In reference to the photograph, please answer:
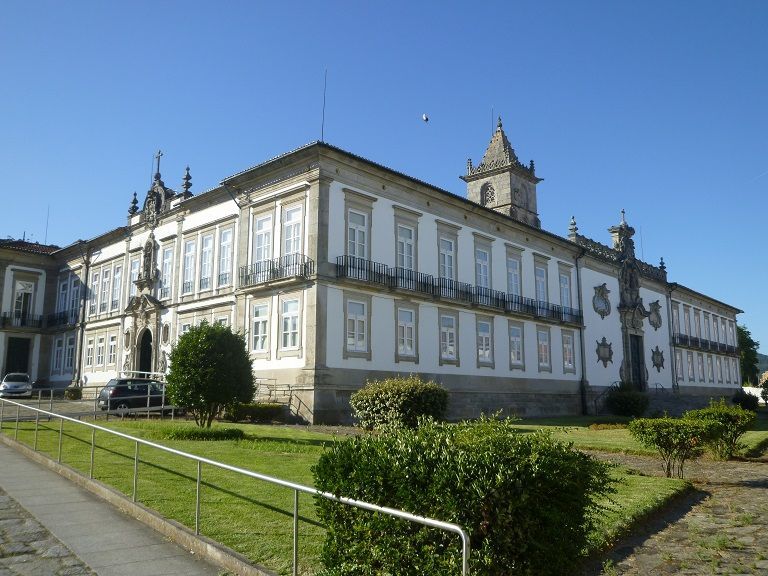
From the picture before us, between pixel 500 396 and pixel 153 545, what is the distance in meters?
24.2

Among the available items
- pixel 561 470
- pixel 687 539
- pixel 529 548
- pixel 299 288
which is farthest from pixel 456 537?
pixel 299 288

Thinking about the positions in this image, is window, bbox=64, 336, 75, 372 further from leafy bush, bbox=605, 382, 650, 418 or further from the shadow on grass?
the shadow on grass

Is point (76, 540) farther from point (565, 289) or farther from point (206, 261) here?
point (565, 289)

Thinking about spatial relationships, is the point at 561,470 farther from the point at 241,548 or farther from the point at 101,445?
the point at 101,445

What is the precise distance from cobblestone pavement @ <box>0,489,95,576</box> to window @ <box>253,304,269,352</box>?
54.8 ft

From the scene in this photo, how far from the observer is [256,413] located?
20.9m

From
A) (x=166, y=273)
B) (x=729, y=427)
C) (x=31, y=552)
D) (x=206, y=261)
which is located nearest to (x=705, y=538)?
(x=31, y=552)

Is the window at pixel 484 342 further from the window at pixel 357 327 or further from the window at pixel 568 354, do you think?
the window at pixel 357 327

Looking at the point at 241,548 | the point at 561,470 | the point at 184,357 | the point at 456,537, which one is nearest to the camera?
the point at 456,537

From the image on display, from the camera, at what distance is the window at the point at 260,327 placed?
78.7 feet

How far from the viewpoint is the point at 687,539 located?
6871mm

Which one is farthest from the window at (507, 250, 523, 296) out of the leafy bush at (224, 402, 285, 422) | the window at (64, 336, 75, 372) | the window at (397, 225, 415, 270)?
the window at (64, 336, 75, 372)

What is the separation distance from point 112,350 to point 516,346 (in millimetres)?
21956

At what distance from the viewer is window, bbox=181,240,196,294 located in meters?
29.5
